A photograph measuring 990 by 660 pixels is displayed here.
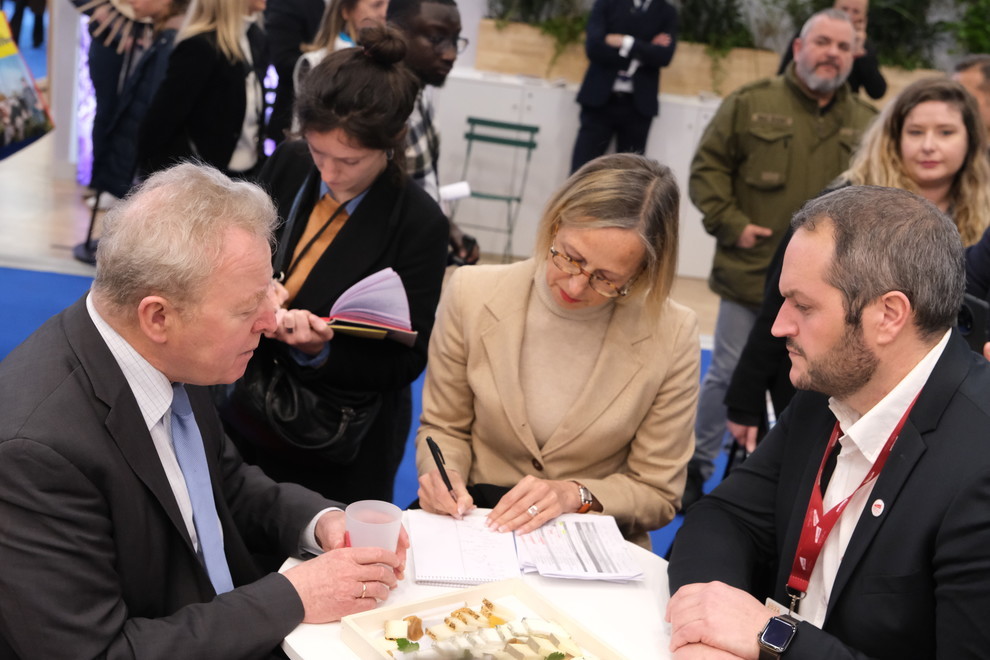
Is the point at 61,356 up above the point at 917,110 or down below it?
below

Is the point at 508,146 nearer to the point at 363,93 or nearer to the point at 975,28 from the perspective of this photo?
the point at 975,28

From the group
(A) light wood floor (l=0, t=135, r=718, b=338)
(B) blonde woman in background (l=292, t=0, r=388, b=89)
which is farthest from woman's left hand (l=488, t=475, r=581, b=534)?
(A) light wood floor (l=0, t=135, r=718, b=338)

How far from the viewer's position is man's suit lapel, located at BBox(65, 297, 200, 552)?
170cm

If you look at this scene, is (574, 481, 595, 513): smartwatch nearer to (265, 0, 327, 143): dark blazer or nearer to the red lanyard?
the red lanyard

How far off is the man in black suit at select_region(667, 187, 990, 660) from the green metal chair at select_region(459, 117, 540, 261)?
19.9ft

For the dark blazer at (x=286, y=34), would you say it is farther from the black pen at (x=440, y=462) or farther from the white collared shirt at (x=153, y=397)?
the white collared shirt at (x=153, y=397)

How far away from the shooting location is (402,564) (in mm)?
2016

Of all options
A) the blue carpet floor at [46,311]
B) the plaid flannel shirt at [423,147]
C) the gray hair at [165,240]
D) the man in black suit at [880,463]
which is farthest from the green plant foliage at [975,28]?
the gray hair at [165,240]

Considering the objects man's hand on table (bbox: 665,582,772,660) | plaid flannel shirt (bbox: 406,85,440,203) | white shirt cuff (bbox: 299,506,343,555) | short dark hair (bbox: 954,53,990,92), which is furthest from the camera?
short dark hair (bbox: 954,53,990,92)

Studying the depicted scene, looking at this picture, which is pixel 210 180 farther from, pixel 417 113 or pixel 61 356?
pixel 417 113

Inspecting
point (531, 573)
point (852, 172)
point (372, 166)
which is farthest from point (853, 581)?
Result: point (852, 172)

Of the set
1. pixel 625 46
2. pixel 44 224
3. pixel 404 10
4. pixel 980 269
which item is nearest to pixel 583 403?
pixel 980 269

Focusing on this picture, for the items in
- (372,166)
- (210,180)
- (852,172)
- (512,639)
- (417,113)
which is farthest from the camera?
(417,113)

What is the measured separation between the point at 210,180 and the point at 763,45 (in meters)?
7.71
